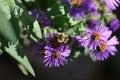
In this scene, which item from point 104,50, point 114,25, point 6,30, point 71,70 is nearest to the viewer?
point 6,30

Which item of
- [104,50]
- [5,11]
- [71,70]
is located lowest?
[104,50]

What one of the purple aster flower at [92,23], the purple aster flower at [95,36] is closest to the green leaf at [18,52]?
the purple aster flower at [95,36]

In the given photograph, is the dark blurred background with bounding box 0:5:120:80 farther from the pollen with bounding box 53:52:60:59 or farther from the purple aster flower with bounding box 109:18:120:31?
the pollen with bounding box 53:52:60:59

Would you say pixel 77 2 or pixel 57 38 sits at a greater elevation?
pixel 77 2

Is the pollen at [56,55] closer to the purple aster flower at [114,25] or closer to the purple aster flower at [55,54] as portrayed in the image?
the purple aster flower at [55,54]

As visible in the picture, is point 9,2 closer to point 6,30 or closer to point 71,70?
point 6,30

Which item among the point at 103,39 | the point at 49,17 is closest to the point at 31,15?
the point at 49,17

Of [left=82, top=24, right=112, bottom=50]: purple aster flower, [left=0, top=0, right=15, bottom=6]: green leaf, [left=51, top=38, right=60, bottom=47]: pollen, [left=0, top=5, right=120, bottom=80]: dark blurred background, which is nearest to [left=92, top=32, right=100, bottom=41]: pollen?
[left=82, top=24, right=112, bottom=50]: purple aster flower

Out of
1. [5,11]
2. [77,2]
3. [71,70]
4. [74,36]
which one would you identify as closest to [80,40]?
[74,36]
